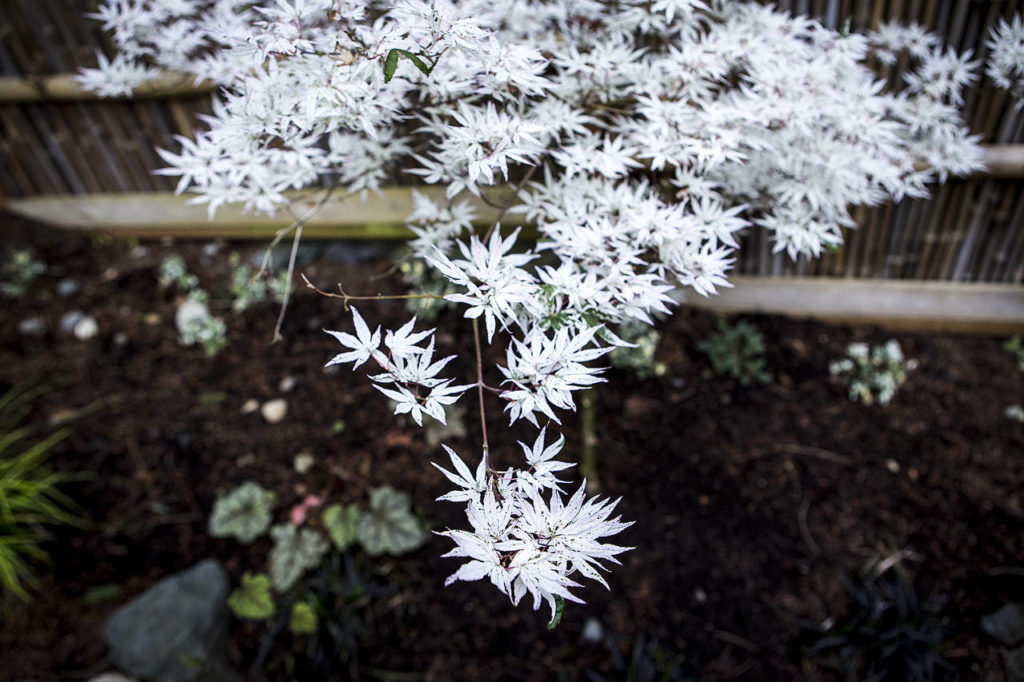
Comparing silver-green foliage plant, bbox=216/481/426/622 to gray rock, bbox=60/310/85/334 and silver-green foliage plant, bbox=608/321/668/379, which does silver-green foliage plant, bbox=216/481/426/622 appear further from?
gray rock, bbox=60/310/85/334

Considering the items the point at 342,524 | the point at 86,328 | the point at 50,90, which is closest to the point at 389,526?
the point at 342,524

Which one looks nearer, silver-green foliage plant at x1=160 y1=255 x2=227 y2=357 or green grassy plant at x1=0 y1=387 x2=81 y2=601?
green grassy plant at x1=0 y1=387 x2=81 y2=601

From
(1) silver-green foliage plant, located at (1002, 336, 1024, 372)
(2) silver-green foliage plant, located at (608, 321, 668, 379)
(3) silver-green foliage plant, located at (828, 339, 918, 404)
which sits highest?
(2) silver-green foliage plant, located at (608, 321, 668, 379)

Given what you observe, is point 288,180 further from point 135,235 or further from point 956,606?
point 956,606

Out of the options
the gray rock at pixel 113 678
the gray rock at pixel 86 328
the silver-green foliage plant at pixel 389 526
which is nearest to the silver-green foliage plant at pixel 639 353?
the silver-green foliage plant at pixel 389 526

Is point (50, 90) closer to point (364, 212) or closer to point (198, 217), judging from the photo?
point (198, 217)

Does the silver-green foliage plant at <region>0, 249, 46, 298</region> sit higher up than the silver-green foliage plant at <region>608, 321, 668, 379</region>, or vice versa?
the silver-green foliage plant at <region>0, 249, 46, 298</region>

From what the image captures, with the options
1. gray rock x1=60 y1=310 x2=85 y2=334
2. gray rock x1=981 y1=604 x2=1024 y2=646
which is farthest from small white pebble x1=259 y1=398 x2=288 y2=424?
gray rock x1=981 y1=604 x2=1024 y2=646

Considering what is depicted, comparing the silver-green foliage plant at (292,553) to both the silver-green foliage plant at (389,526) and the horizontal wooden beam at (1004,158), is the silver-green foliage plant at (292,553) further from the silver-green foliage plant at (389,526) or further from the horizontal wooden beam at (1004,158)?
the horizontal wooden beam at (1004,158)
